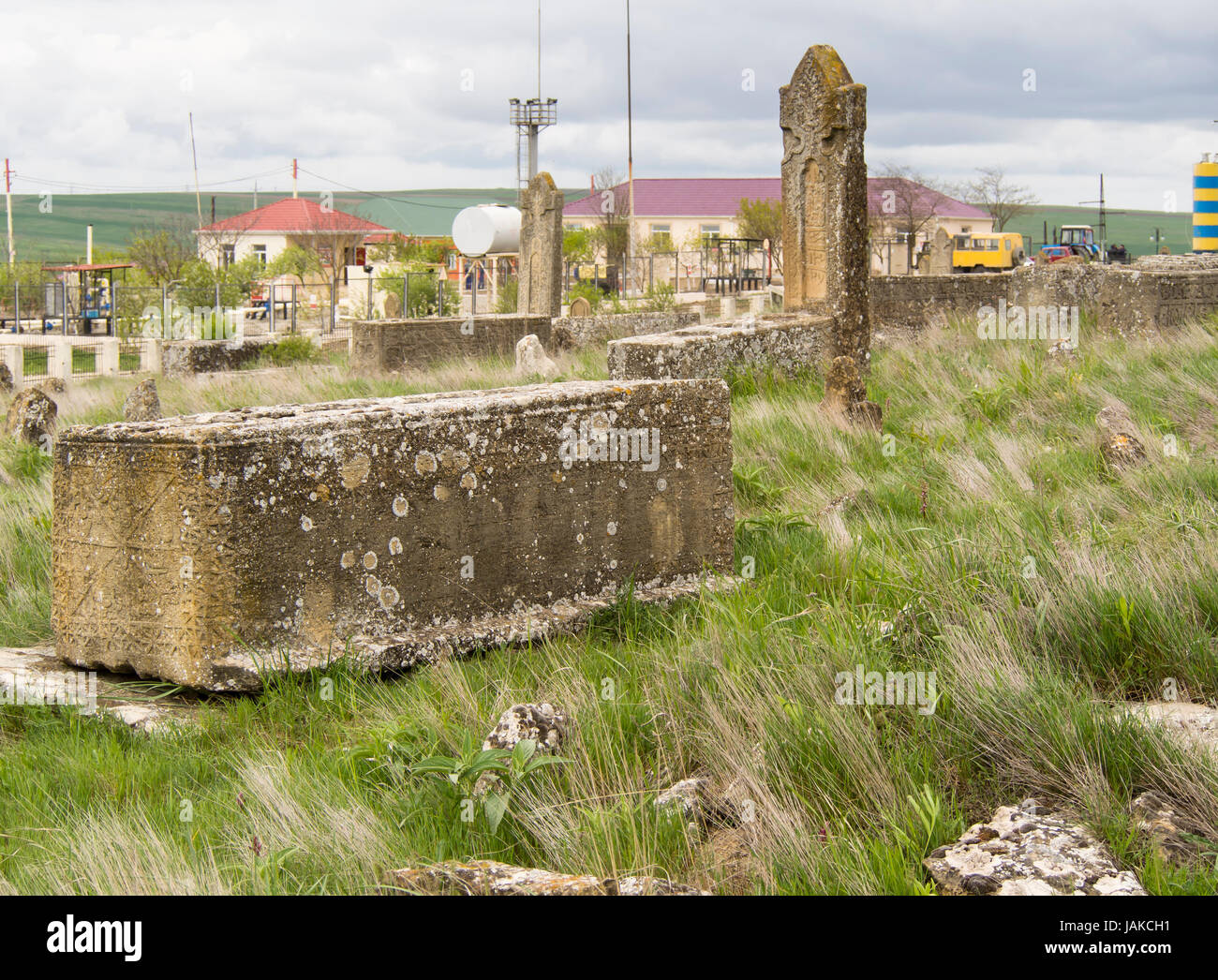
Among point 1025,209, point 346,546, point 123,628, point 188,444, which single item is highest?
point 1025,209

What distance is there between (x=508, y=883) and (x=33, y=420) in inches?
389

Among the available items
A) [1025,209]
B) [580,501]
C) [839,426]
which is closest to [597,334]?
[839,426]

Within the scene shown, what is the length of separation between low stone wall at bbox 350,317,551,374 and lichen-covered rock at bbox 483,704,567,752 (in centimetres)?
1231

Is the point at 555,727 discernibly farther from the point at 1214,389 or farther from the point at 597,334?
the point at 597,334

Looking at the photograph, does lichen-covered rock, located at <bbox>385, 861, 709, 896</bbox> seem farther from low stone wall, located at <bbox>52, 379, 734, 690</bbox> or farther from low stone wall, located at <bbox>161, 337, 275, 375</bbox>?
low stone wall, located at <bbox>161, 337, 275, 375</bbox>

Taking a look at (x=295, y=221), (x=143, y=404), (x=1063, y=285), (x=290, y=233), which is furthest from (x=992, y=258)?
(x=143, y=404)

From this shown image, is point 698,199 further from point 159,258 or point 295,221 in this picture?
point 159,258

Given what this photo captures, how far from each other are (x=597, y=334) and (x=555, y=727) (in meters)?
13.7

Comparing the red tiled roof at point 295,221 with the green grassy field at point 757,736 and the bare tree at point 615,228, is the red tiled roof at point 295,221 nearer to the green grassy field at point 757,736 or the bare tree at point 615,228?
the bare tree at point 615,228

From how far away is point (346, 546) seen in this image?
4270 mm

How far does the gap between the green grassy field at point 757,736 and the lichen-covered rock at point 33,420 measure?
5.34 metres

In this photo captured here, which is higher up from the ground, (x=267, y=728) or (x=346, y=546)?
(x=346, y=546)

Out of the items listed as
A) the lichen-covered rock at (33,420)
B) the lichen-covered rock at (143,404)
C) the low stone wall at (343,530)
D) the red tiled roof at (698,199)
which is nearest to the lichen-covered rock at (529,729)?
the low stone wall at (343,530)
